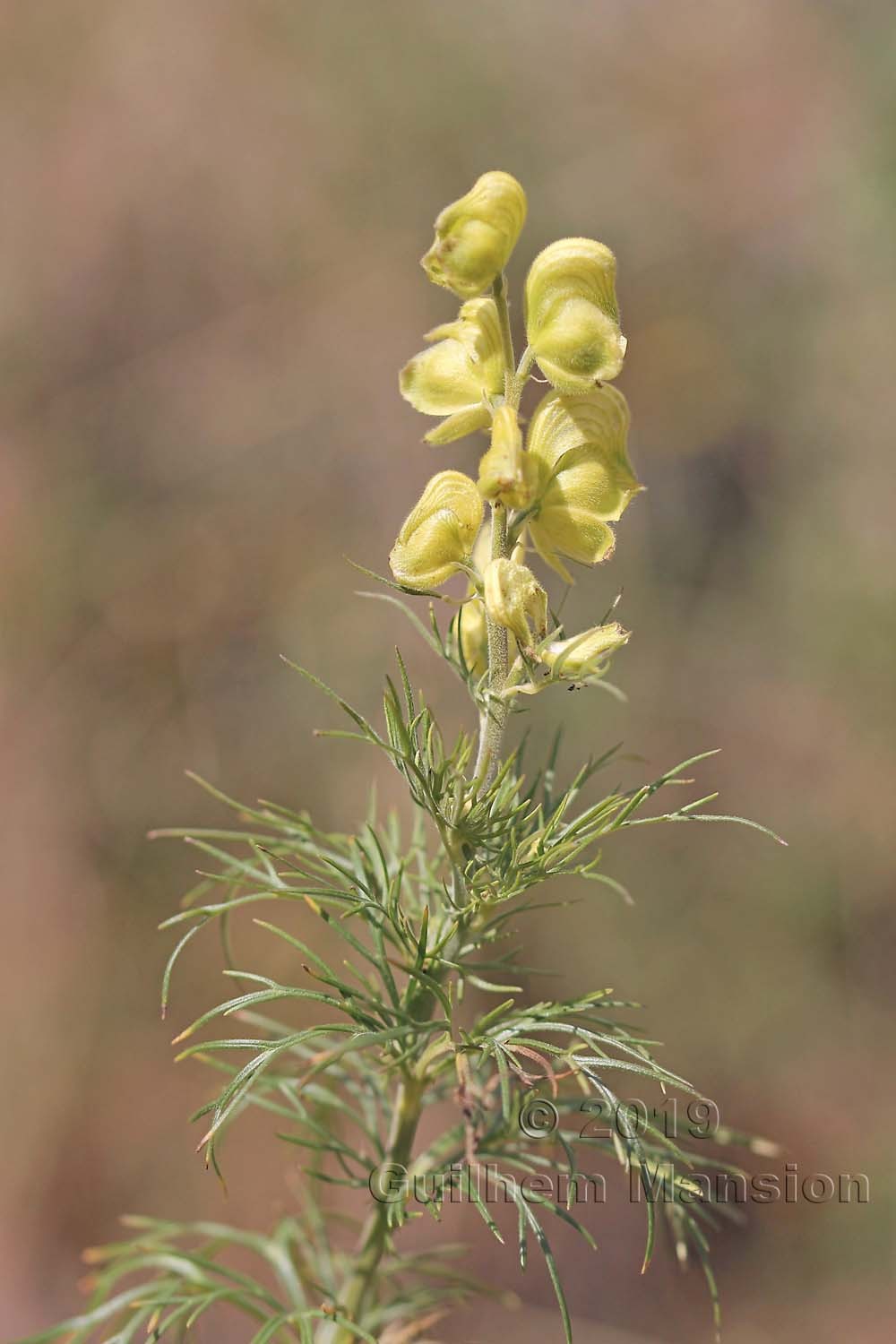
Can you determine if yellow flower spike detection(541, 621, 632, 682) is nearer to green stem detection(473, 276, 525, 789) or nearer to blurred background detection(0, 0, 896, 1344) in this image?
green stem detection(473, 276, 525, 789)

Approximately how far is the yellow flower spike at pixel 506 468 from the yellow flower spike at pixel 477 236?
6.1 inches

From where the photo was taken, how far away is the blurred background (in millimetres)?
4473

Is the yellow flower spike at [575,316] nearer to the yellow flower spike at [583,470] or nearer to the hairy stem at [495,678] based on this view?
the yellow flower spike at [583,470]

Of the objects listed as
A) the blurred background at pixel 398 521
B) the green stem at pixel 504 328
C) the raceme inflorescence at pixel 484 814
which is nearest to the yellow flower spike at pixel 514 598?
the raceme inflorescence at pixel 484 814

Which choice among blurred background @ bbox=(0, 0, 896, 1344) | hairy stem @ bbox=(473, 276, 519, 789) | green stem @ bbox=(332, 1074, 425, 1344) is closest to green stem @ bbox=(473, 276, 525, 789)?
hairy stem @ bbox=(473, 276, 519, 789)

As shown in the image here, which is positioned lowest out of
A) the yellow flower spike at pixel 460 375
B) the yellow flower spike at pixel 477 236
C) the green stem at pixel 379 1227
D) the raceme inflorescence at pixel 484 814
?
the green stem at pixel 379 1227

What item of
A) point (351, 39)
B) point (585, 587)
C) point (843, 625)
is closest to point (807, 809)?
point (843, 625)

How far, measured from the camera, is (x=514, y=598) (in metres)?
1.17

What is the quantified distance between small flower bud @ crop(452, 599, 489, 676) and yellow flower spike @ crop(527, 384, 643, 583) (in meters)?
0.15

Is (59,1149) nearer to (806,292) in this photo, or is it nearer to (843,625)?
(843,625)

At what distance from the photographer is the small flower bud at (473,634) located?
4.42 ft

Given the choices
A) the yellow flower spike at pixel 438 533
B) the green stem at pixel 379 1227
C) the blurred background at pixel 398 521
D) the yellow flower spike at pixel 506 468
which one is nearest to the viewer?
the yellow flower spike at pixel 506 468

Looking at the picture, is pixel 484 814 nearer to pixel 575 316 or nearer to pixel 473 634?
pixel 473 634

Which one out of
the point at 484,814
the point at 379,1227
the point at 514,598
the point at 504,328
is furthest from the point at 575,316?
the point at 379,1227
